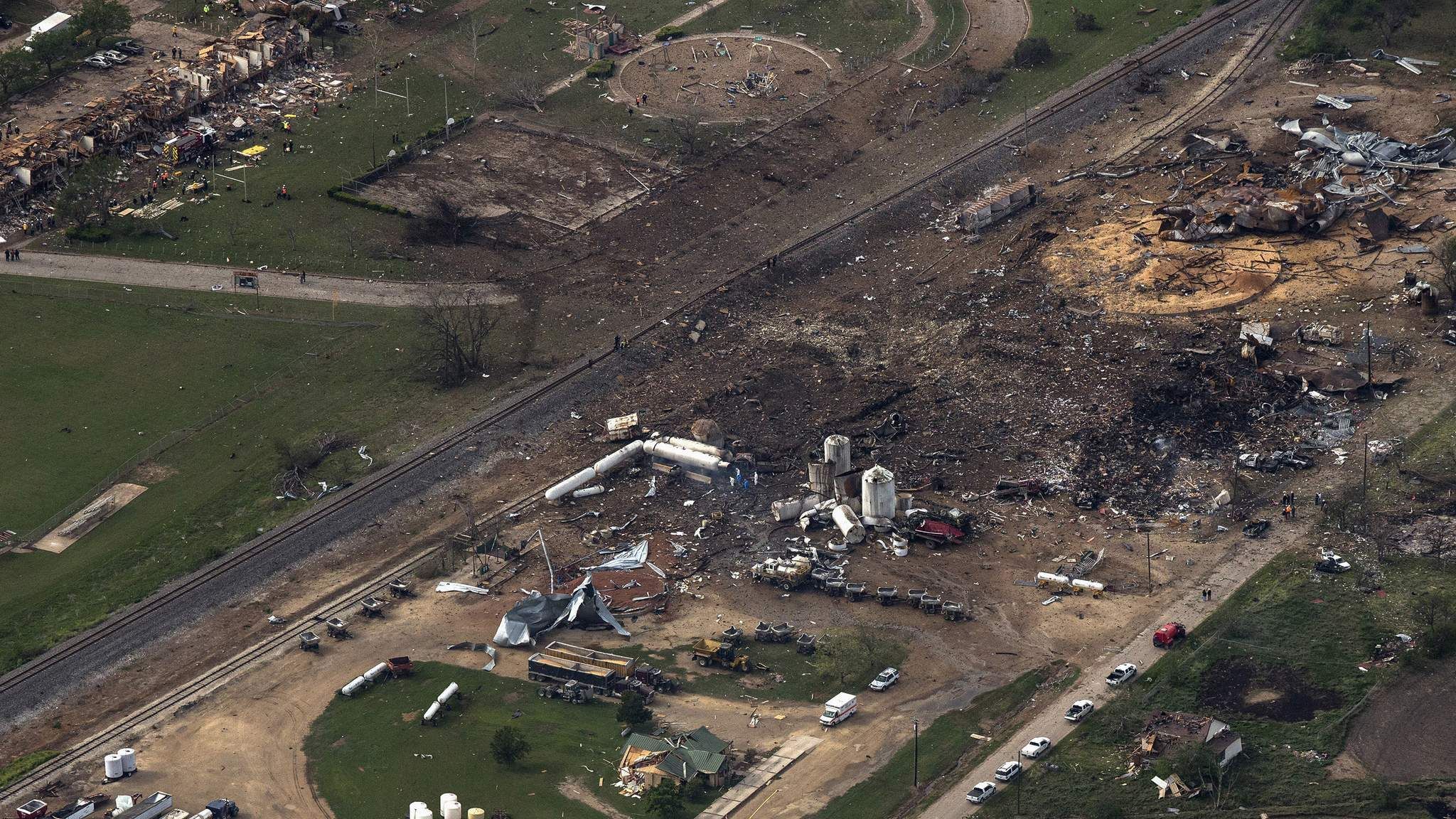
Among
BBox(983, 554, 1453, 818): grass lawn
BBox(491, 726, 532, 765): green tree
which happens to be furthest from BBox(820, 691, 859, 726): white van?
BBox(491, 726, 532, 765): green tree

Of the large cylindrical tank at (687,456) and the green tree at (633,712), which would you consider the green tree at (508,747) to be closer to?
the green tree at (633,712)

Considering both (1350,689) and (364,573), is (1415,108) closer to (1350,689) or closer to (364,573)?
(1350,689)

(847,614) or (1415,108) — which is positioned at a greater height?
(1415,108)

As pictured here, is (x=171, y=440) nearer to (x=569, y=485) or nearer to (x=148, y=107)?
(x=569, y=485)

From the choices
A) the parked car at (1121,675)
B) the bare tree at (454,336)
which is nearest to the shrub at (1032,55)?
the bare tree at (454,336)

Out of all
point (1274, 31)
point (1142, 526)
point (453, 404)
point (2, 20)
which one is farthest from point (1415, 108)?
point (2, 20)

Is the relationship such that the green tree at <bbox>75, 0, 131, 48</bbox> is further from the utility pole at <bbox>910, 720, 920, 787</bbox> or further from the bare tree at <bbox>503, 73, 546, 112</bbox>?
the utility pole at <bbox>910, 720, 920, 787</bbox>
